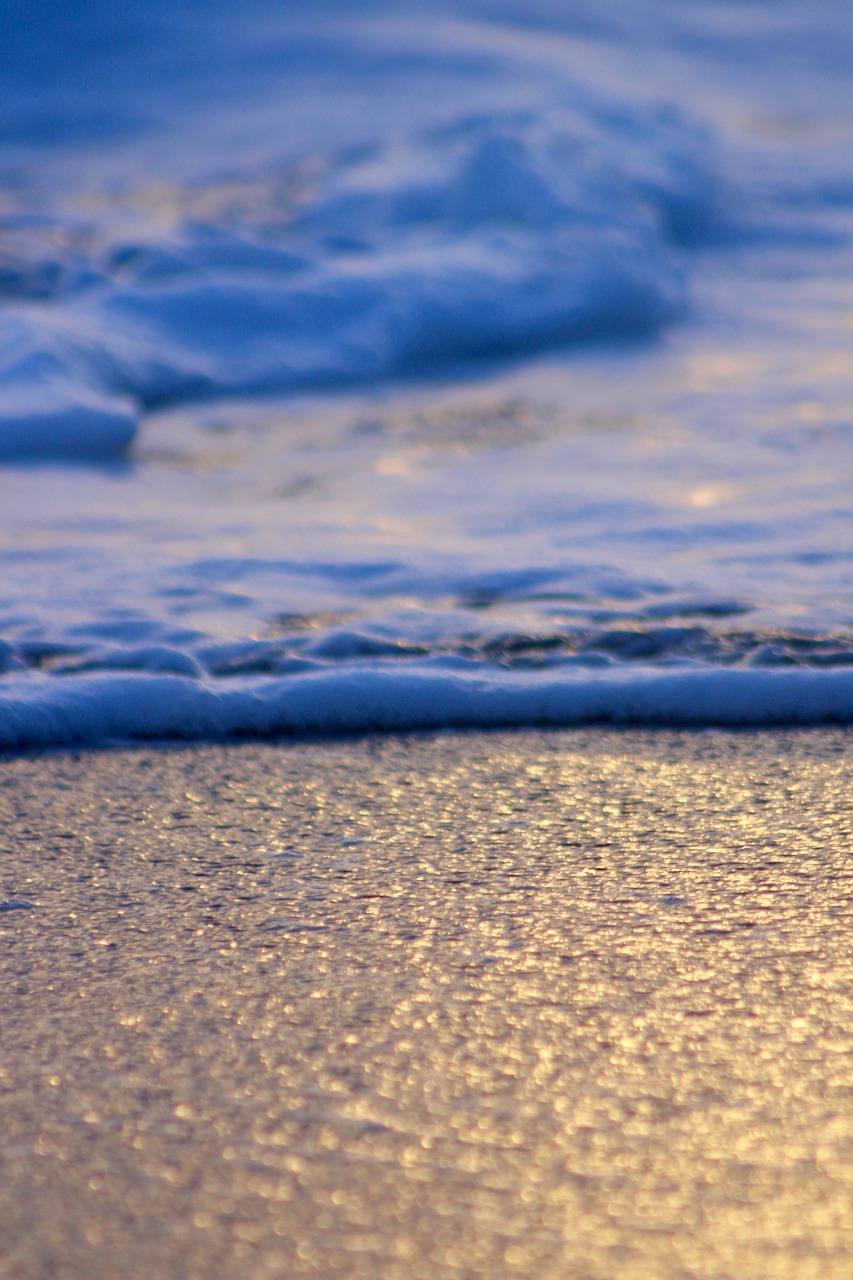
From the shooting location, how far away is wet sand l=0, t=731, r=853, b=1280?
77 centimetres

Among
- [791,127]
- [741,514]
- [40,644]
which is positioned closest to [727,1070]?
[40,644]

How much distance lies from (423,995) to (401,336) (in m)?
3.60

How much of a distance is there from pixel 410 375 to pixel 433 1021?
3.36 m

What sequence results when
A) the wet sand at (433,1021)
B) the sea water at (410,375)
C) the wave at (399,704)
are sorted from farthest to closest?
1. the sea water at (410,375)
2. the wave at (399,704)
3. the wet sand at (433,1021)

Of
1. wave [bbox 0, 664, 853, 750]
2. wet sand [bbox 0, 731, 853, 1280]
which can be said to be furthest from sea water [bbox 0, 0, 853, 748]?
wet sand [bbox 0, 731, 853, 1280]

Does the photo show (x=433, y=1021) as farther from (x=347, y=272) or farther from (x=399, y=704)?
(x=347, y=272)

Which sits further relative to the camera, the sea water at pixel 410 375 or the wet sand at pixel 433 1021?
the sea water at pixel 410 375

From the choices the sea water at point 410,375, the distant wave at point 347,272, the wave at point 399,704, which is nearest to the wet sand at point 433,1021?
the wave at point 399,704

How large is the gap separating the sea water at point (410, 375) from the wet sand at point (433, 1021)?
32cm

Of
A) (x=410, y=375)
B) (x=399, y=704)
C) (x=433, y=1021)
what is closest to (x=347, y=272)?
(x=410, y=375)

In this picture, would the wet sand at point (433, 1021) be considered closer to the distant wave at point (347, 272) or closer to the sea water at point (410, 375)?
the sea water at point (410, 375)

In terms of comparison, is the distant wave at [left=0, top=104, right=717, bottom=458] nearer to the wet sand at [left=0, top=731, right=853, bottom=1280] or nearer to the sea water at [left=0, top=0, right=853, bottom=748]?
the sea water at [left=0, top=0, right=853, bottom=748]

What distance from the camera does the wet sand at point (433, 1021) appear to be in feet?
2.53

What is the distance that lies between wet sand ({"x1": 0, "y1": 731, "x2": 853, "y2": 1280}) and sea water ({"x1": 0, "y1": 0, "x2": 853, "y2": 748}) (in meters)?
0.32
